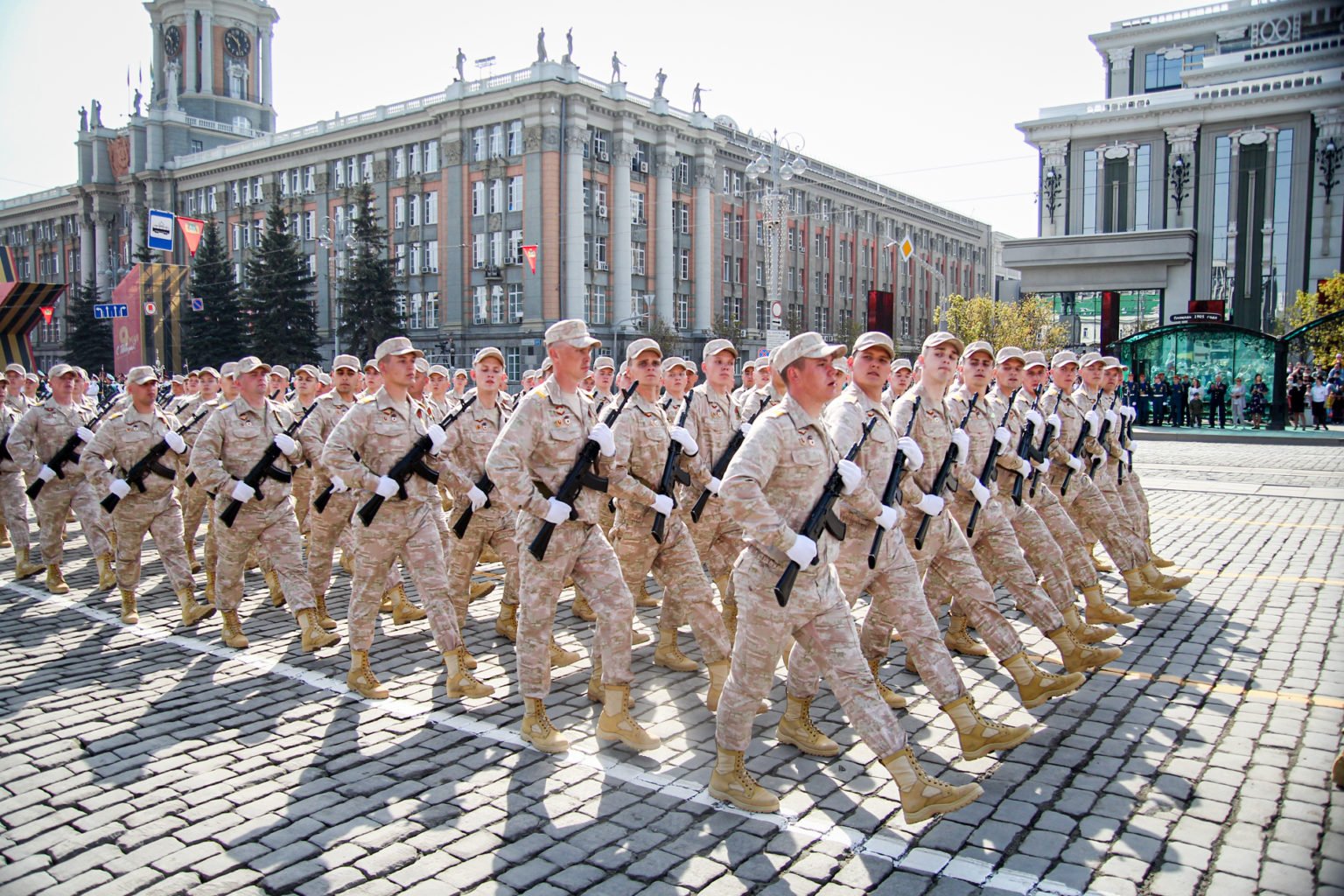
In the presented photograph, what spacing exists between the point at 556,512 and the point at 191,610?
482 centimetres

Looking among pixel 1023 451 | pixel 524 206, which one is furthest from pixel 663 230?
pixel 1023 451

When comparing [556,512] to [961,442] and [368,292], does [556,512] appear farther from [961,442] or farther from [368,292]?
[368,292]

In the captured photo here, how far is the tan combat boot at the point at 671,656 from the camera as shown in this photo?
7160mm

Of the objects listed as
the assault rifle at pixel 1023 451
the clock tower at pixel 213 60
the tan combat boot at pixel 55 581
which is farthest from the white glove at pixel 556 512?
the clock tower at pixel 213 60

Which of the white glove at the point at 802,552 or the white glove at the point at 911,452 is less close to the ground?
the white glove at the point at 911,452

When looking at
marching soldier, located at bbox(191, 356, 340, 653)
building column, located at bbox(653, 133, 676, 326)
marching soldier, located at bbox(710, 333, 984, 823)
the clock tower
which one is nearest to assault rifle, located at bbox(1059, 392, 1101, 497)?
marching soldier, located at bbox(710, 333, 984, 823)

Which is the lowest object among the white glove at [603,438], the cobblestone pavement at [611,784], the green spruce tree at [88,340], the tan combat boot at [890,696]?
the cobblestone pavement at [611,784]

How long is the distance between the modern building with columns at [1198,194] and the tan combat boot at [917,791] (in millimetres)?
50488

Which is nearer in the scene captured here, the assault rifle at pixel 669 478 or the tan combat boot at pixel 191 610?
the assault rifle at pixel 669 478

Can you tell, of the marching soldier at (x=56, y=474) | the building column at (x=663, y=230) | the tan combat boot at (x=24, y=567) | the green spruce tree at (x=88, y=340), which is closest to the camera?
the marching soldier at (x=56, y=474)

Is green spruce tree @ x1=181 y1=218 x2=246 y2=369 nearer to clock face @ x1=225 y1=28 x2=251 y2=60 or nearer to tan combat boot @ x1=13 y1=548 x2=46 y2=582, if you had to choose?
clock face @ x1=225 y1=28 x2=251 y2=60

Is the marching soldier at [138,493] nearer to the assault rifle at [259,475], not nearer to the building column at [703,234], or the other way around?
the assault rifle at [259,475]

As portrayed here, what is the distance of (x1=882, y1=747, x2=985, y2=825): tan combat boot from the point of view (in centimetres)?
457

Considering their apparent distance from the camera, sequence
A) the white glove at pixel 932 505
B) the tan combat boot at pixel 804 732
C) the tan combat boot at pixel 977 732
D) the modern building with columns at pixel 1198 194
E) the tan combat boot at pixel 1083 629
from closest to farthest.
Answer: the tan combat boot at pixel 977 732, the tan combat boot at pixel 804 732, the white glove at pixel 932 505, the tan combat boot at pixel 1083 629, the modern building with columns at pixel 1198 194
